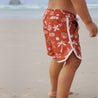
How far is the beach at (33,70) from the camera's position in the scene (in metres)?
2.54

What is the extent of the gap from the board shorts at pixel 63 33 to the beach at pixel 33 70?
0.57 meters

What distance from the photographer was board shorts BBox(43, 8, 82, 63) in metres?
1.99

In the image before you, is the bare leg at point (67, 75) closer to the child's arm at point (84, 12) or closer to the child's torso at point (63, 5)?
the child's arm at point (84, 12)

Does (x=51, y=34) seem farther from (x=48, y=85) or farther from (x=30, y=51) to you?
(x=30, y=51)

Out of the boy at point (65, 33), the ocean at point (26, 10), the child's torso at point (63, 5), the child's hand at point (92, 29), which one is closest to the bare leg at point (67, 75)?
the boy at point (65, 33)

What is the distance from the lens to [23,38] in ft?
16.3

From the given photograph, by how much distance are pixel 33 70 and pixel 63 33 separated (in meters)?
1.20

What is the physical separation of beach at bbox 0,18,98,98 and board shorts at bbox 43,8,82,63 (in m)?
0.57

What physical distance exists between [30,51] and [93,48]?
2.90ft

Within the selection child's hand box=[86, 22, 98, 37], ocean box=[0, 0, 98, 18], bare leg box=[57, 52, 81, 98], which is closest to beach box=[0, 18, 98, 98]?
bare leg box=[57, 52, 81, 98]

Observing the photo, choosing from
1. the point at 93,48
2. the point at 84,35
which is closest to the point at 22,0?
the point at 84,35

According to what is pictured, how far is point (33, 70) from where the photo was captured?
3121 mm

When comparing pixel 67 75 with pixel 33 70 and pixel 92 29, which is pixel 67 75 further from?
pixel 33 70

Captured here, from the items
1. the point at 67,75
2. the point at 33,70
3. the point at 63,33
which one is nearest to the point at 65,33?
the point at 63,33
